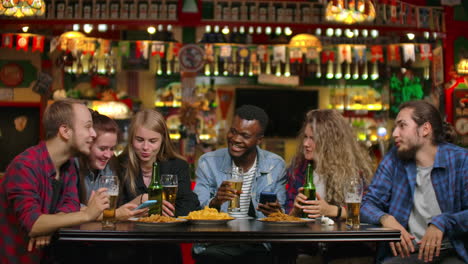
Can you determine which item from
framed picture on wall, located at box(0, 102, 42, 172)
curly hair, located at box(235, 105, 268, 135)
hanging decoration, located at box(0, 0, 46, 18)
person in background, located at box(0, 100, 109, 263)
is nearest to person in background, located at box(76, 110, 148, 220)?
person in background, located at box(0, 100, 109, 263)

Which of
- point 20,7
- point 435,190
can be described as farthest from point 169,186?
point 20,7

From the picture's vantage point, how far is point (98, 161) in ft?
12.5

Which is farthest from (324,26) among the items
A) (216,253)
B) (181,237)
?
(181,237)

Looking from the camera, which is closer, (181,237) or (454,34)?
(181,237)

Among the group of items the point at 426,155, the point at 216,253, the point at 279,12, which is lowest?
the point at 216,253

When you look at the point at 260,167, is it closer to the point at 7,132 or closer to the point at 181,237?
the point at 181,237

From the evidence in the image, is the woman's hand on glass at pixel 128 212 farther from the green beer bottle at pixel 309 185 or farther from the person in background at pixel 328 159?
the person in background at pixel 328 159

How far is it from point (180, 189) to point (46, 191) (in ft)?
3.41

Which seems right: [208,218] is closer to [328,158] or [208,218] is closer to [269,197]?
[269,197]

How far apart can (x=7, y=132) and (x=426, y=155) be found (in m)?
9.69

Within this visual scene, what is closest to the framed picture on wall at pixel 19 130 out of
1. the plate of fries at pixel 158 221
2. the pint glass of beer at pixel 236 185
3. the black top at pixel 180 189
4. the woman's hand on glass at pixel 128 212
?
the black top at pixel 180 189

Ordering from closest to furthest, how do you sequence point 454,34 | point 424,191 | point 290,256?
point 290,256 → point 424,191 → point 454,34

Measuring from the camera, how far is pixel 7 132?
1186cm

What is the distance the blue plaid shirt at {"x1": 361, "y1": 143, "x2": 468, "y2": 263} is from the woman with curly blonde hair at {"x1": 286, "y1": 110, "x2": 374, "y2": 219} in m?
0.30
